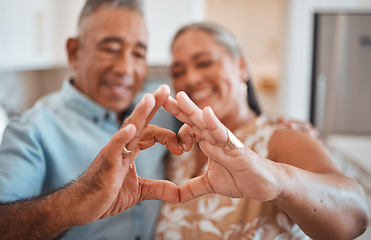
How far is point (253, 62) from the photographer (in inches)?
109

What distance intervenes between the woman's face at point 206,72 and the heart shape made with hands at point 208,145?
421 mm

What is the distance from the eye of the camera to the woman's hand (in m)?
0.32

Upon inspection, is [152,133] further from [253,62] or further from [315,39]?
[253,62]

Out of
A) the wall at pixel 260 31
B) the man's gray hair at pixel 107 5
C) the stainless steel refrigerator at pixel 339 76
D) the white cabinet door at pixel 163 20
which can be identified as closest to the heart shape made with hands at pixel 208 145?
the man's gray hair at pixel 107 5

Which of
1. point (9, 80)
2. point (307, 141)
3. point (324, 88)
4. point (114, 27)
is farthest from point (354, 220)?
point (9, 80)

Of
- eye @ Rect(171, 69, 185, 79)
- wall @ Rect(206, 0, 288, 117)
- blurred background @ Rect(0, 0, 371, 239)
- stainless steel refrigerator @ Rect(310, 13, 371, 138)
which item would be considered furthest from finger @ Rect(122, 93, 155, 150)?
wall @ Rect(206, 0, 288, 117)

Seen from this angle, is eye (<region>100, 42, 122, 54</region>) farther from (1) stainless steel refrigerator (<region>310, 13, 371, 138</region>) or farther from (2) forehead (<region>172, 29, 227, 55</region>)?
(1) stainless steel refrigerator (<region>310, 13, 371, 138</region>)

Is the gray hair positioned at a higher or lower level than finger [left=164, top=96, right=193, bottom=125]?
higher

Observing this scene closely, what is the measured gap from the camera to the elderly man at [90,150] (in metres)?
0.34

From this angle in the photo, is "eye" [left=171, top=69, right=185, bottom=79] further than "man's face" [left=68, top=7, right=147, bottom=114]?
Yes

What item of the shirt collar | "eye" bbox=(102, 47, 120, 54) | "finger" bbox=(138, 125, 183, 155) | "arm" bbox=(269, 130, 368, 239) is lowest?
"arm" bbox=(269, 130, 368, 239)

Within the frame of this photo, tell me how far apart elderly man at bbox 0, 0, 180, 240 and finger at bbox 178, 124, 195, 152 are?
6cm

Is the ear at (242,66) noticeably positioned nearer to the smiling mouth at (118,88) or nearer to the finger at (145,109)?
the smiling mouth at (118,88)

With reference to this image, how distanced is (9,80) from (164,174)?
3.71 feet
